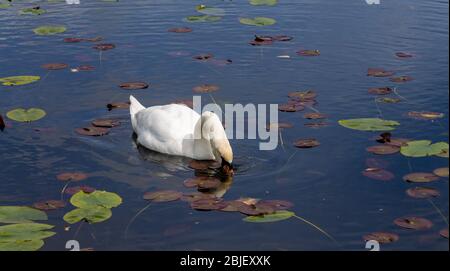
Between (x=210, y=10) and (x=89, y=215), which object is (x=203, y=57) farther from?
(x=89, y=215)

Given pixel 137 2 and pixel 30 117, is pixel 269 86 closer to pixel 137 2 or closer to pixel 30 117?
pixel 30 117

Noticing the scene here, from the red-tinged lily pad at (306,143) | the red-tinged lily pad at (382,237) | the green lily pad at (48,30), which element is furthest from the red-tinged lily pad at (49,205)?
the green lily pad at (48,30)

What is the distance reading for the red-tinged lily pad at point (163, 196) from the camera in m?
10.5

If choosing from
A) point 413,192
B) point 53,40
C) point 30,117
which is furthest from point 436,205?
point 53,40

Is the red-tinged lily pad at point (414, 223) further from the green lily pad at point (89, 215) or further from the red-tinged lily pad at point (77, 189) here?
the red-tinged lily pad at point (77, 189)

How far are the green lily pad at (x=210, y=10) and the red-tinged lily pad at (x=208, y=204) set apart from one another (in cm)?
942

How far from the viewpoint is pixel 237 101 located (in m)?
13.7

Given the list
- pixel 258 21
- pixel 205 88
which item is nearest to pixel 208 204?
pixel 205 88

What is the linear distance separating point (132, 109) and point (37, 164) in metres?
1.98

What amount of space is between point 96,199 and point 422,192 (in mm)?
4197

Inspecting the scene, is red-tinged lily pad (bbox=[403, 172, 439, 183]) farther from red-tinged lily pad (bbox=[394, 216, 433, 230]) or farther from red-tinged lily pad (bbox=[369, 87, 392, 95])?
red-tinged lily pad (bbox=[369, 87, 392, 95])

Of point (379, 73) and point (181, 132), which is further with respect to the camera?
point (379, 73)

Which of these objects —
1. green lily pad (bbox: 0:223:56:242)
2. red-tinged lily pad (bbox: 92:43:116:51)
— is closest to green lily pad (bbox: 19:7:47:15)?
red-tinged lily pad (bbox: 92:43:116:51)
